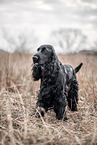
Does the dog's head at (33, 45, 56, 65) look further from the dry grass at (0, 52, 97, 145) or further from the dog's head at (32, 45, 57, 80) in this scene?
the dry grass at (0, 52, 97, 145)

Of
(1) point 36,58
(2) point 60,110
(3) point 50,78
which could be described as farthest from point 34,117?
(1) point 36,58

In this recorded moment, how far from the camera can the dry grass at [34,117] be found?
154 centimetres

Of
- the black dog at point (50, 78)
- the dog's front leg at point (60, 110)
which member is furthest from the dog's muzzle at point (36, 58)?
the dog's front leg at point (60, 110)

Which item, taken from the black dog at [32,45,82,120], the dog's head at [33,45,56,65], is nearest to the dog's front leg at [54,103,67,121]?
the black dog at [32,45,82,120]

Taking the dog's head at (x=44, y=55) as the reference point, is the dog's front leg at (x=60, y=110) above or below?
below

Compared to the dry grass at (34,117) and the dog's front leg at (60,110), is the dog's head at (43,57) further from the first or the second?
the dog's front leg at (60,110)

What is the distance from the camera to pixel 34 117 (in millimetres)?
2225

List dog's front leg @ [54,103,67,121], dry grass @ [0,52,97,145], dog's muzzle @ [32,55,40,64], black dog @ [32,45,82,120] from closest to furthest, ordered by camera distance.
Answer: dry grass @ [0,52,97,145] → dog's muzzle @ [32,55,40,64] → black dog @ [32,45,82,120] → dog's front leg @ [54,103,67,121]

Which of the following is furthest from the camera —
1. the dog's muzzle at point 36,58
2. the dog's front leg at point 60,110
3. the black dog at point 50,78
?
the dog's front leg at point 60,110

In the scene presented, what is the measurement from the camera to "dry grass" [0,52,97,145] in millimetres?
1540

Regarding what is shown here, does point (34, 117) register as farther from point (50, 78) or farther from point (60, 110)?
point (50, 78)

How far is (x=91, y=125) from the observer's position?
2.04m

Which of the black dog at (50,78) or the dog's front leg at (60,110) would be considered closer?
the black dog at (50,78)

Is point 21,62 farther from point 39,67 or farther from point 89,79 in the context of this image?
point 39,67
